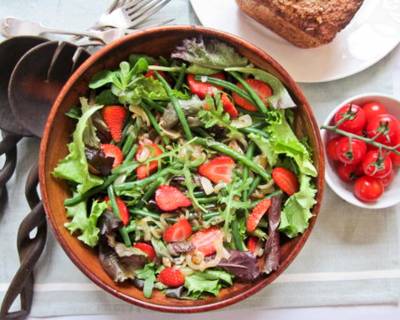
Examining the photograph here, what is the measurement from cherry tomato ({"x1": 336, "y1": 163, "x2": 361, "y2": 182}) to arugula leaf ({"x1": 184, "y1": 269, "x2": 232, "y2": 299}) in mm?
451

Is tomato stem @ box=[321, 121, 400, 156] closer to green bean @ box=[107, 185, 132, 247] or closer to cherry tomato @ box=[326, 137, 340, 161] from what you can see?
cherry tomato @ box=[326, 137, 340, 161]

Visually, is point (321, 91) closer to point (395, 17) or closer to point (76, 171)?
point (395, 17)

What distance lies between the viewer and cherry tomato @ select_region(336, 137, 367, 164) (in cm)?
144

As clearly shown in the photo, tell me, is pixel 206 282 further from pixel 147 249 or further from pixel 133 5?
pixel 133 5

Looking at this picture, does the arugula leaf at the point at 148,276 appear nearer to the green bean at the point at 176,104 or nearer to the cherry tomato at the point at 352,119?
the green bean at the point at 176,104

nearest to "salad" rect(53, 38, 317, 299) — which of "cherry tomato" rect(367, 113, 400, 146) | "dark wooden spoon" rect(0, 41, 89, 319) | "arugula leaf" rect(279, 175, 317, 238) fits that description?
"arugula leaf" rect(279, 175, 317, 238)

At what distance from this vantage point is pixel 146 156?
4.73 feet

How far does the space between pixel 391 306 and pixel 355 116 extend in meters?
0.61

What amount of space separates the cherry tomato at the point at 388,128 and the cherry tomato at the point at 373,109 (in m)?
0.01

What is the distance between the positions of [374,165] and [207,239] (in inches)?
19.5

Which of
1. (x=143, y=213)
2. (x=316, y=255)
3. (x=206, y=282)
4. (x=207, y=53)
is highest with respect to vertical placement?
(x=207, y=53)

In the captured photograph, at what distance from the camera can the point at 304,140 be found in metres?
1.40

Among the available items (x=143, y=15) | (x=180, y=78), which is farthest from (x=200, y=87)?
(x=143, y=15)

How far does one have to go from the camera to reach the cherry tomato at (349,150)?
1.44 metres
